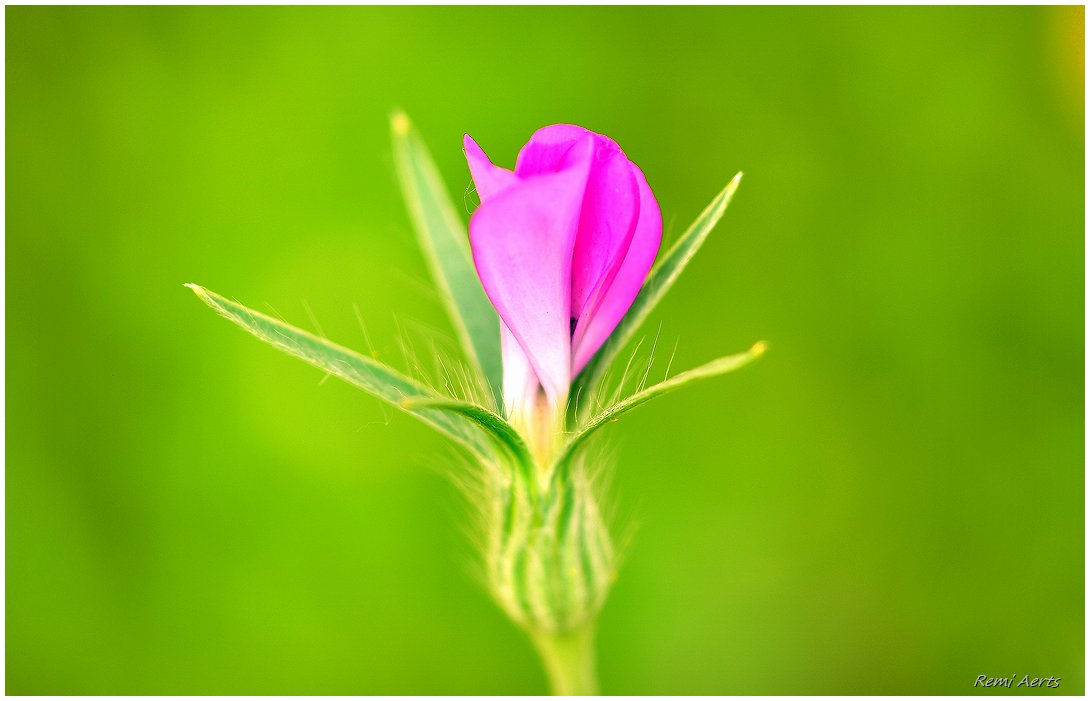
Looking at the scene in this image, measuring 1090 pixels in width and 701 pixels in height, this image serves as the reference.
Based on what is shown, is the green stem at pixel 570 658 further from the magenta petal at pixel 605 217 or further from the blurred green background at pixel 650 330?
the blurred green background at pixel 650 330

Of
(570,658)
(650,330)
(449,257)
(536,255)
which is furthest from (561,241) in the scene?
(650,330)

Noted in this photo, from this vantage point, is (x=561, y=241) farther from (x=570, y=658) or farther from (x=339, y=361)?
(x=570, y=658)

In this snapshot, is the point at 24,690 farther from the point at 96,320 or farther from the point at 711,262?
the point at 711,262

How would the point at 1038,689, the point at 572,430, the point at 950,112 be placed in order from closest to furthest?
the point at 572,430 < the point at 1038,689 < the point at 950,112

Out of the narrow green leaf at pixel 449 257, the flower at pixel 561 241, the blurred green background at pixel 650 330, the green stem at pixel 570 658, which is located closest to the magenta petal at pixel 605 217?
the flower at pixel 561 241

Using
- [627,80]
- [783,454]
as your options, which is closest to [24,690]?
[783,454]
